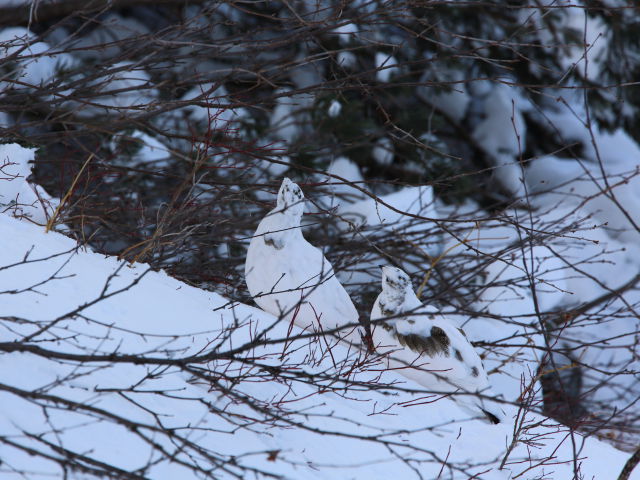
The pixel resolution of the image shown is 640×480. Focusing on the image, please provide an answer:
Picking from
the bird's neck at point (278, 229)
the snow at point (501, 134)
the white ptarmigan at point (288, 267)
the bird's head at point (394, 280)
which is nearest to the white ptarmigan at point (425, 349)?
the bird's head at point (394, 280)

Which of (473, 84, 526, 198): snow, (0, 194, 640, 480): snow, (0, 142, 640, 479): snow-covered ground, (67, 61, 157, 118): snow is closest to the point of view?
(0, 142, 640, 479): snow-covered ground

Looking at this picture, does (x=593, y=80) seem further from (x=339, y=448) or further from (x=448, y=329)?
(x=339, y=448)

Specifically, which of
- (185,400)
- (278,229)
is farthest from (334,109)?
(185,400)

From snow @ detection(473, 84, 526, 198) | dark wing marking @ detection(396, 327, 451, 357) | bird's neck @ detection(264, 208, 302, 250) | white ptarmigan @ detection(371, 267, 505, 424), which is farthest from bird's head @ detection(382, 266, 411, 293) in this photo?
snow @ detection(473, 84, 526, 198)

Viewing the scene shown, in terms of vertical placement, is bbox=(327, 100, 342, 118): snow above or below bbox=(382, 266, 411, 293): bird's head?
above

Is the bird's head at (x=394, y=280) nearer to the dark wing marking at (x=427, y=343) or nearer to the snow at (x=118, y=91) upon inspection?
the dark wing marking at (x=427, y=343)

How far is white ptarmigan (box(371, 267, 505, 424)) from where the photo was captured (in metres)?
3.45

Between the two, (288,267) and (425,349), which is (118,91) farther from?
(425,349)

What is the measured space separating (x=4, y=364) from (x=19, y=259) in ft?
2.70

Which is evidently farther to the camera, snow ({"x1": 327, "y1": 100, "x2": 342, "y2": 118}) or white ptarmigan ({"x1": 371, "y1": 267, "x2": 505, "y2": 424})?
snow ({"x1": 327, "y1": 100, "x2": 342, "y2": 118})

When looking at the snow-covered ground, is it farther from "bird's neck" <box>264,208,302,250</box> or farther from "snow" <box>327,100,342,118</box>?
"snow" <box>327,100,342,118</box>

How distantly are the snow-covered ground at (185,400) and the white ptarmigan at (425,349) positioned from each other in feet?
0.26

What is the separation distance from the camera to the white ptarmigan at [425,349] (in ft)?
11.3

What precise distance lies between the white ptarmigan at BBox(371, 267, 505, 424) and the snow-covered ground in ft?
0.26
